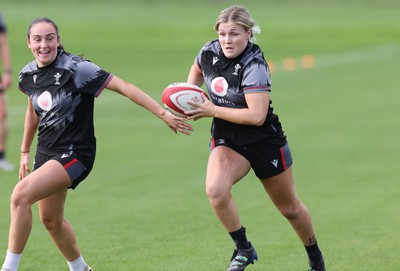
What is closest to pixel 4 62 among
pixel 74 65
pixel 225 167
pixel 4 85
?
pixel 4 85

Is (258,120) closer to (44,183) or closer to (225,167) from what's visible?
(225,167)

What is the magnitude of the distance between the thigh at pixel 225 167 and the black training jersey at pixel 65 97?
111 centimetres

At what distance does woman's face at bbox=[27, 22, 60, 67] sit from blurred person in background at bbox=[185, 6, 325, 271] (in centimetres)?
132

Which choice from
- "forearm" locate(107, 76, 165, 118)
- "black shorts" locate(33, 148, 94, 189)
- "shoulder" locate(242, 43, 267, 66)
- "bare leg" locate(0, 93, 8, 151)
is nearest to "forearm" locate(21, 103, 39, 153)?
"black shorts" locate(33, 148, 94, 189)

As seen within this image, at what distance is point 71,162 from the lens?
873 cm

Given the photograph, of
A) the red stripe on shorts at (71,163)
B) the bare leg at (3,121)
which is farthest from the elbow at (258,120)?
the bare leg at (3,121)

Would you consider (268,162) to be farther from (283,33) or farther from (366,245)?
(283,33)

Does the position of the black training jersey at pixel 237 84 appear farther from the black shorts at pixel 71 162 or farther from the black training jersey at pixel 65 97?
the black shorts at pixel 71 162

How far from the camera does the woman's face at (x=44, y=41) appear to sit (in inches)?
343

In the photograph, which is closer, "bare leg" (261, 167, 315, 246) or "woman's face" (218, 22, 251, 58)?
"woman's face" (218, 22, 251, 58)

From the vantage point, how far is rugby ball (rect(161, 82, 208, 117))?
8945 millimetres

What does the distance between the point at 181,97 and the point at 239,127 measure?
0.58 metres

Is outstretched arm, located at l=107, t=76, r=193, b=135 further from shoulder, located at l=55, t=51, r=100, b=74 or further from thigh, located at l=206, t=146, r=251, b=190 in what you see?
thigh, located at l=206, t=146, r=251, b=190

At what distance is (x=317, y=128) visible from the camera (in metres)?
21.1
